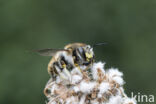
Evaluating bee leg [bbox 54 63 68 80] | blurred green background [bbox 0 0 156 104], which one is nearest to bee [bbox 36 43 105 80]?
bee leg [bbox 54 63 68 80]

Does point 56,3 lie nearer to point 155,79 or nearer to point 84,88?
point 155,79

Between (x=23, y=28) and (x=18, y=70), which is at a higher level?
(x=23, y=28)

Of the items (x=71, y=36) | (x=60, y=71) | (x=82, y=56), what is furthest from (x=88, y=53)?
(x=71, y=36)

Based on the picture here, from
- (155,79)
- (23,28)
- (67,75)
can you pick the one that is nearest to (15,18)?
(23,28)

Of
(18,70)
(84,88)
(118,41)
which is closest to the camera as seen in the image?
(84,88)

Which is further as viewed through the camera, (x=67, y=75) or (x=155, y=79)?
(x=155, y=79)

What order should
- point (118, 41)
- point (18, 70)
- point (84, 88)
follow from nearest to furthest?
point (84, 88) < point (18, 70) < point (118, 41)

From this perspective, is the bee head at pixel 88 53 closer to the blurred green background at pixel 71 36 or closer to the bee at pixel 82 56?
the bee at pixel 82 56

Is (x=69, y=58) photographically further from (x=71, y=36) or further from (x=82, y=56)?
(x=71, y=36)
